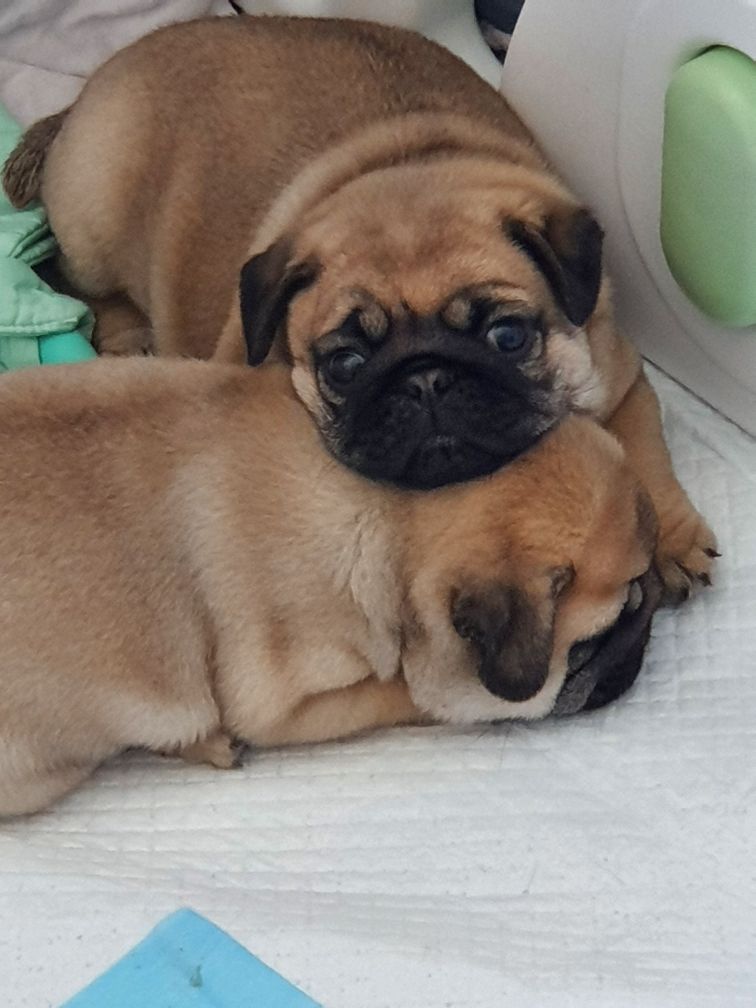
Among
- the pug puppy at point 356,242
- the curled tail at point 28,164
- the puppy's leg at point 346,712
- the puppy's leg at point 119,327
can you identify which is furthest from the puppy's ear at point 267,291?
the curled tail at point 28,164

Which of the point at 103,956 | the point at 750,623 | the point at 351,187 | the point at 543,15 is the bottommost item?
the point at 103,956

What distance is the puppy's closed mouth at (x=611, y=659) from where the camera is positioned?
1974 millimetres

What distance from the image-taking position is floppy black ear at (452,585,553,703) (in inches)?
69.5

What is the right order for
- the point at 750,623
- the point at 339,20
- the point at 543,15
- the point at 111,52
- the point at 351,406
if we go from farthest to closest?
the point at 111,52
the point at 339,20
the point at 543,15
the point at 750,623
the point at 351,406

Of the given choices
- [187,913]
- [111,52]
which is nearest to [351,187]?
[187,913]

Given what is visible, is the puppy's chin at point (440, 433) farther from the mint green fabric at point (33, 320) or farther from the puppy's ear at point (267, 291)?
the mint green fabric at point (33, 320)

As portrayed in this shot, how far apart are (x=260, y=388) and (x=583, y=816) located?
2.95ft

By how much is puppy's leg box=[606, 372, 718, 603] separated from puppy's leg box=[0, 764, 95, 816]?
1109 mm

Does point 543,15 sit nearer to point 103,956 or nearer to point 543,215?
point 543,215

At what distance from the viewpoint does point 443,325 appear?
6.61 feet

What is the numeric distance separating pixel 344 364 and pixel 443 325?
0.19m

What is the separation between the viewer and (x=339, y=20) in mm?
2750

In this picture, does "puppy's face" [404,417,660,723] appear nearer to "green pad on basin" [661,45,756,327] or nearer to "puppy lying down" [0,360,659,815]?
"puppy lying down" [0,360,659,815]

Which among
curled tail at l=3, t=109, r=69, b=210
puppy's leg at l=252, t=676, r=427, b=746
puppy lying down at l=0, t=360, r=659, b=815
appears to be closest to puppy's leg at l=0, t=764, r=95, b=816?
puppy lying down at l=0, t=360, r=659, b=815
